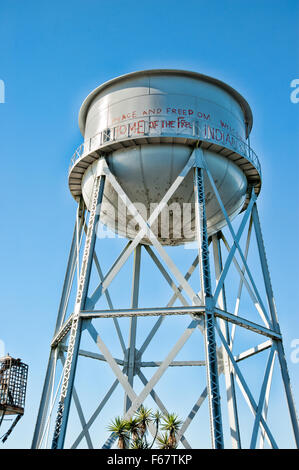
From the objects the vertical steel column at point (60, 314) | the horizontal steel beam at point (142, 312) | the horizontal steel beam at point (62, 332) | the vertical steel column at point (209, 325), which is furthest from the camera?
the vertical steel column at point (60, 314)

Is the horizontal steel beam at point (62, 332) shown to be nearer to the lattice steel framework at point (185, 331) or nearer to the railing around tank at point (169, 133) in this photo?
the lattice steel framework at point (185, 331)

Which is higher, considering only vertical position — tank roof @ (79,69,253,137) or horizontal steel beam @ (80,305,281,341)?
tank roof @ (79,69,253,137)

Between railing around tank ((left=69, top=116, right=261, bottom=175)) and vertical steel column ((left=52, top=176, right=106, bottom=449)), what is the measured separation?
142 centimetres

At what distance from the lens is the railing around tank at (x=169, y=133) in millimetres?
16875

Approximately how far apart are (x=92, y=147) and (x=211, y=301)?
22.3ft

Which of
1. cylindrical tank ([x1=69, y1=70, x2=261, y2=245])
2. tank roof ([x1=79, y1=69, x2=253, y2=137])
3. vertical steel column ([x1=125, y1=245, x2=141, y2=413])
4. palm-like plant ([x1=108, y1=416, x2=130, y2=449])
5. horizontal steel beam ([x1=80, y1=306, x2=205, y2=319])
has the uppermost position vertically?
tank roof ([x1=79, y1=69, x2=253, y2=137])

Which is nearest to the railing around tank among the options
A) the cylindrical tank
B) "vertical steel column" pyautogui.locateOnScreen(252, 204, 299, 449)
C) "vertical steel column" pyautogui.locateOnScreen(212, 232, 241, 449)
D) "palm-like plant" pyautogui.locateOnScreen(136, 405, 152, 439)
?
the cylindrical tank

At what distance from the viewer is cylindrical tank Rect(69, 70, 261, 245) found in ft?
55.8

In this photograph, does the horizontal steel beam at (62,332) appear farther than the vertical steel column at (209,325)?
Yes

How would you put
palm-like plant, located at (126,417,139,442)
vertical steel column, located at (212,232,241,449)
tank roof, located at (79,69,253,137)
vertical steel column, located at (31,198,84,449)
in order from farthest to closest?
vertical steel column, located at (212,232,241,449) < tank roof, located at (79,69,253,137) < vertical steel column, located at (31,198,84,449) < palm-like plant, located at (126,417,139,442)

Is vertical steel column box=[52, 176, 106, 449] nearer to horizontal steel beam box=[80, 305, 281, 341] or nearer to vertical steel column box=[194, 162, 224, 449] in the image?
horizontal steel beam box=[80, 305, 281, 341]

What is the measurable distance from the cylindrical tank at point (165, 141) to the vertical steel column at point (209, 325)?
3.89 ft

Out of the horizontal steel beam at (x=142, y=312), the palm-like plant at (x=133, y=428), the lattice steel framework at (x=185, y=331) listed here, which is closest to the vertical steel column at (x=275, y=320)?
the lattice steel framework at (x=185, y=331)
